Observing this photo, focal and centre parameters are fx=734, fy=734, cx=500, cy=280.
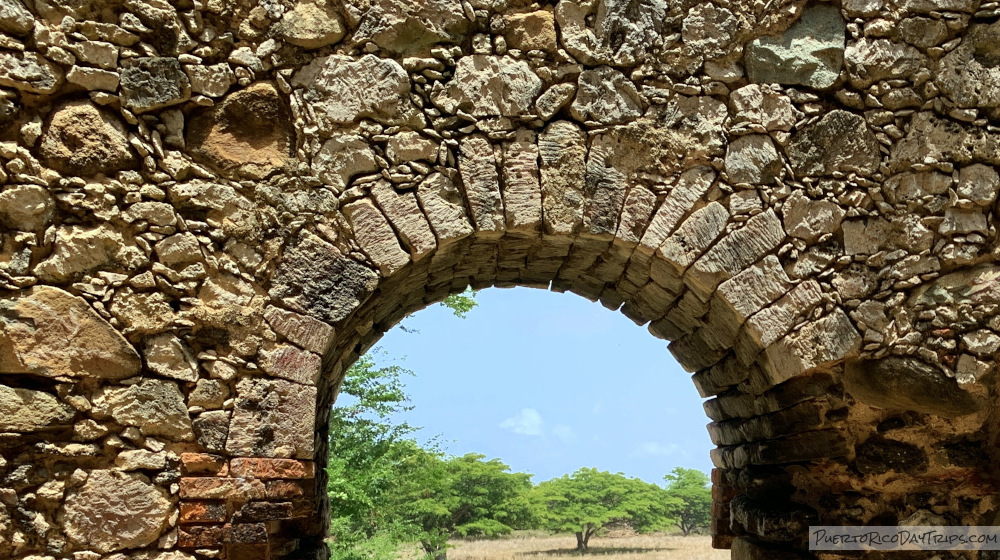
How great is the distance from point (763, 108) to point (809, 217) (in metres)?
0.55

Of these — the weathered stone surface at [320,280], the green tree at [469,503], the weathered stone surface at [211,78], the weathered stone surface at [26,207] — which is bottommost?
the green tree at [469,503]

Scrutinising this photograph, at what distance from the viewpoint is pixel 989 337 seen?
128 inches

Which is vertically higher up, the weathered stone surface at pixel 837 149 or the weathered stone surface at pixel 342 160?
the weathered stone surface at pixel 837 149

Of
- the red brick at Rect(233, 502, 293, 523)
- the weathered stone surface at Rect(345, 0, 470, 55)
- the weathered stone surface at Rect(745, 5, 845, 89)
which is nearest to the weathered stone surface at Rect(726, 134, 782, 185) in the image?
the weathered stone surface at Rect(745, 5, 845, 89)

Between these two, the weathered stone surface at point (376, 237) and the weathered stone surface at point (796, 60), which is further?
the weathered stone surface at point (796, 60)

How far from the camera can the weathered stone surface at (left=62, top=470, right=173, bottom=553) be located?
2.89 metres

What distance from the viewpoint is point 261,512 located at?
2990mm

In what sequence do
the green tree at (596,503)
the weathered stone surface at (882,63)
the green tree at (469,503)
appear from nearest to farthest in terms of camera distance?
the weathered stone surface at (882,63)
the green tree at (469,503)
the green tree at (596,503)

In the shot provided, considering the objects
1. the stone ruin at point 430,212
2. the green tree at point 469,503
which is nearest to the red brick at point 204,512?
the stone ruin at point 430,212

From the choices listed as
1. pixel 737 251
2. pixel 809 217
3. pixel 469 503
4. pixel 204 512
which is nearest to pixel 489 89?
pixel 737 251

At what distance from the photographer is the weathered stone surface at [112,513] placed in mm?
2893

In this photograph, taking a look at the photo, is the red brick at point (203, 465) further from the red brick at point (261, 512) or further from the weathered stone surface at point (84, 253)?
the weathered stone surface at point (84, 253)

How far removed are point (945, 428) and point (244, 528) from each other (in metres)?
3.16

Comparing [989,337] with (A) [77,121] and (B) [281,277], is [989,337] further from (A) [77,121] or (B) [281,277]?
(A) [77,121]
